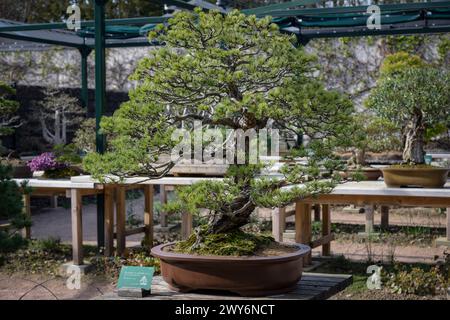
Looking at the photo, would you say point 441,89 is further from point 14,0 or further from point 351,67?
point 14,0

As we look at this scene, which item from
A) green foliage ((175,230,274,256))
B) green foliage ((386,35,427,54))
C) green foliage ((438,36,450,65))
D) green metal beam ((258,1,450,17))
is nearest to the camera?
green foliage ((175,230,274,256))

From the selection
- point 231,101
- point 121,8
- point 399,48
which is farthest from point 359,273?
point 121,8

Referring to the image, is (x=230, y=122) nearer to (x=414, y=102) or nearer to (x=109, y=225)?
(x=414, y=102)

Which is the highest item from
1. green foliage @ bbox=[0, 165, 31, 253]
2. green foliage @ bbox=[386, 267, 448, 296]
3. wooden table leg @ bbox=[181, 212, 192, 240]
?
green foliage @ bbox=[0, 165, 31, 253]

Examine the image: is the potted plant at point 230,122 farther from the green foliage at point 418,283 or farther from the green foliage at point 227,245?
the green foliage at point 418,283

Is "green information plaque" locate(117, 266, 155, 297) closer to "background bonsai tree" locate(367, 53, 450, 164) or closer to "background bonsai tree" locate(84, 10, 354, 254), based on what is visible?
"background bonsai tree" locate(84, 10, 354, 254)

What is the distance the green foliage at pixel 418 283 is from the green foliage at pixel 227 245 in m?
1.95

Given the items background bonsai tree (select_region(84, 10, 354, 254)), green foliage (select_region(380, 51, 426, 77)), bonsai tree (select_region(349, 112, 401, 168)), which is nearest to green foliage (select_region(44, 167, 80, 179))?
bonsai tree (select_region(349, 112, 401, 168))

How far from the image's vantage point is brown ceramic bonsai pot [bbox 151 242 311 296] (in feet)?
12.3

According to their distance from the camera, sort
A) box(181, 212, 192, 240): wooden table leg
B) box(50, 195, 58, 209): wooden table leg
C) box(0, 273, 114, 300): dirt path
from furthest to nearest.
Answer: box(50, 195, 58, 209): wooden table leg → box(181, 212, 192, 240): wooden table leg → box(0, 273, 114, 300): dirt path

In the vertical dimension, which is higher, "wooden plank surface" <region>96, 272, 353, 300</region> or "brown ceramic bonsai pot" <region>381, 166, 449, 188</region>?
"brown ceramic bonsai pot" <region>381, 166, 449, 188</region>

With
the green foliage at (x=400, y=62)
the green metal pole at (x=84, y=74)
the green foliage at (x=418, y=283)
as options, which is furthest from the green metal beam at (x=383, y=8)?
the green metal pole at (x=84, y=74)

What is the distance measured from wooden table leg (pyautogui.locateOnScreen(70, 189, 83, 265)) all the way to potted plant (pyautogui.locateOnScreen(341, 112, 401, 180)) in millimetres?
2197
